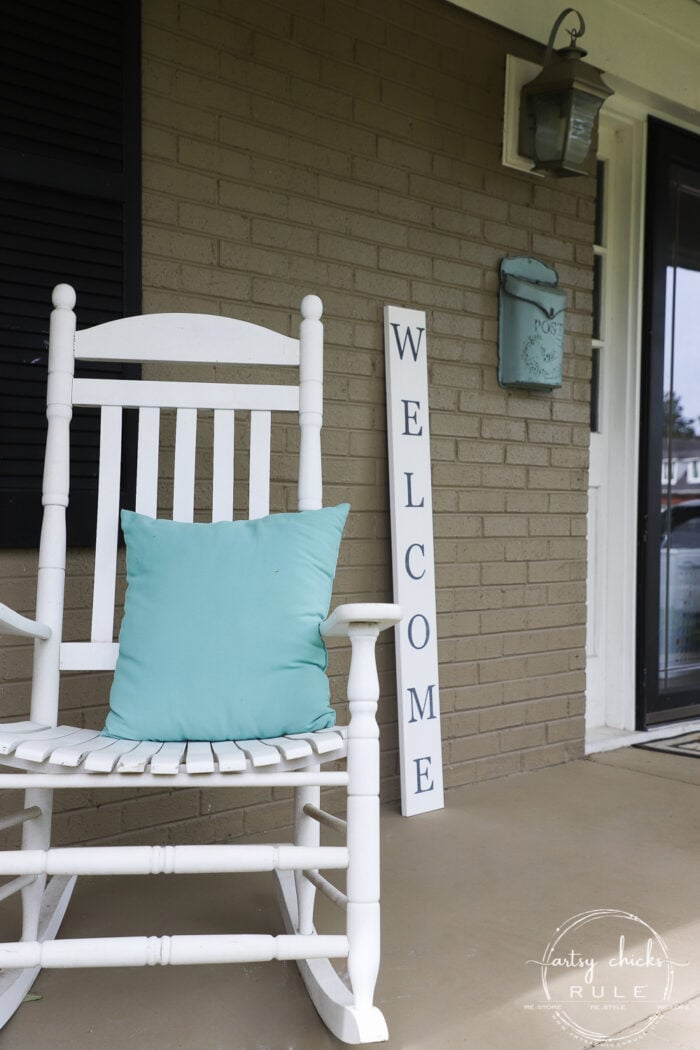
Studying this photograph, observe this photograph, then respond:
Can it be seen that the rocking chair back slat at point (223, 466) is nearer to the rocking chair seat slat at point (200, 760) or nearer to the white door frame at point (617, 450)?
the rocking chair seat slat at point (200, 760)

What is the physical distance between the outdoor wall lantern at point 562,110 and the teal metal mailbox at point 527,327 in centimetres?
30

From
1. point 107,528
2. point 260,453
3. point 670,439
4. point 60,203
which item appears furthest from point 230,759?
point 670,439

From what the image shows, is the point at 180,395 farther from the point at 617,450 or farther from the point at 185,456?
the point at 617,450

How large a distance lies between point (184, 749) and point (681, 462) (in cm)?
272

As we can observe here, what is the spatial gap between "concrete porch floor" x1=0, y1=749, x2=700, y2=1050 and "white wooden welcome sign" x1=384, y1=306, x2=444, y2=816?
0.13 metres

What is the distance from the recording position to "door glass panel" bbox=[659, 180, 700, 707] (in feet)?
12.1

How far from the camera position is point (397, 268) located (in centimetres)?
276

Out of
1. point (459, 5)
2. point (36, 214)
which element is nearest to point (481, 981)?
point (36, 214)

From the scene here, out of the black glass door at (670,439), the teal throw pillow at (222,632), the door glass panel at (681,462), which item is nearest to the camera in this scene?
the teal throw pillow at (222,632)

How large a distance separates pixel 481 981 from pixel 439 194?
205cm

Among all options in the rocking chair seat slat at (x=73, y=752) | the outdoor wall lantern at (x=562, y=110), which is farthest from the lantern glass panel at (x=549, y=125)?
the rocking chair seat slat at (x=73, y=752)

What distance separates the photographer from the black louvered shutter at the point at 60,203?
6.73 ft

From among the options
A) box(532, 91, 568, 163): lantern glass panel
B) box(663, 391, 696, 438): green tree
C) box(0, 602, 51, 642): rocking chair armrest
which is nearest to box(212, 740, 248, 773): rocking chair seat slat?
box(0, 602, 51, 642): rocking chair armrest

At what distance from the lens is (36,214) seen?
2088 mm
